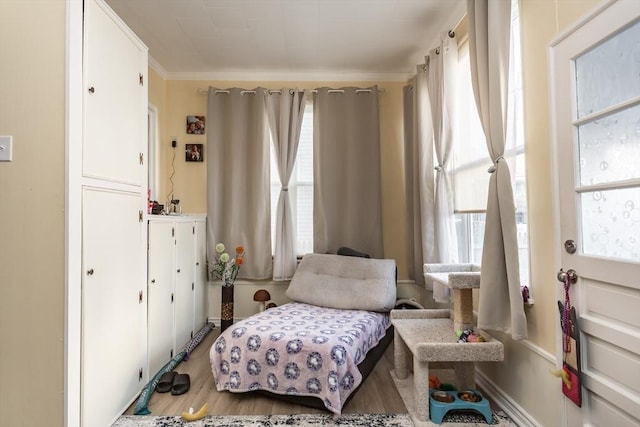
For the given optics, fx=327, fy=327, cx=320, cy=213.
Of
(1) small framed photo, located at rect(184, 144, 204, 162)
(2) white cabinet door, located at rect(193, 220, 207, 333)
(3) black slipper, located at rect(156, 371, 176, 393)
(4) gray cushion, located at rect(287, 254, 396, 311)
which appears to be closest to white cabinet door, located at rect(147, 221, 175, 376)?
(3) black slipper, located at rect(156, 371, 176, 393)

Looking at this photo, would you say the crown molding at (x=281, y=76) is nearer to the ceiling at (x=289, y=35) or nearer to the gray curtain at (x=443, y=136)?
the ceiling at (x=289, y=35)

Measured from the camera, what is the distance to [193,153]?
3643mm

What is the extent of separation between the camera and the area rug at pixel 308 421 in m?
1.84

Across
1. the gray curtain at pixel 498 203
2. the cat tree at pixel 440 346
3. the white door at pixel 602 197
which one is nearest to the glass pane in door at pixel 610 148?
the white door at pixel 602 197

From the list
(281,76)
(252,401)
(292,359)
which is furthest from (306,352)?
(281,76)

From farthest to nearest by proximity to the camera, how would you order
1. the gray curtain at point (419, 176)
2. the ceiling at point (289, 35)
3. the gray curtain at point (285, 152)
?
the gray curtain at point (285, 152) < the gray curtain at point (419, 176) < the ceiling at point (289, 35)

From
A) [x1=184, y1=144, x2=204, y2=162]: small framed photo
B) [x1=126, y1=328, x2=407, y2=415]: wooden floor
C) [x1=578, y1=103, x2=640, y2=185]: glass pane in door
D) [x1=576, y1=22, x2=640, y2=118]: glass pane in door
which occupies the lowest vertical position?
[x1=126, y1=328, x2=407, y2=415]: wooden floor

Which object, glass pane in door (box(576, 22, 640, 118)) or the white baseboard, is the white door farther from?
the white baseboard

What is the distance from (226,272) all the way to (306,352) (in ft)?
5.01

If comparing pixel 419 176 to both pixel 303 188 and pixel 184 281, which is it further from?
pixel 184 281

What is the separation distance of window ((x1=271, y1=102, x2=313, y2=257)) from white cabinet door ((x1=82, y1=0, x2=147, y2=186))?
63.2 inches

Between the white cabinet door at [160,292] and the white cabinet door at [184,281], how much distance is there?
0.38 feet

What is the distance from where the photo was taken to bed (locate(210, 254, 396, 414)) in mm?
1970

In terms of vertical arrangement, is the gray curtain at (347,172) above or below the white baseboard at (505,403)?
above
